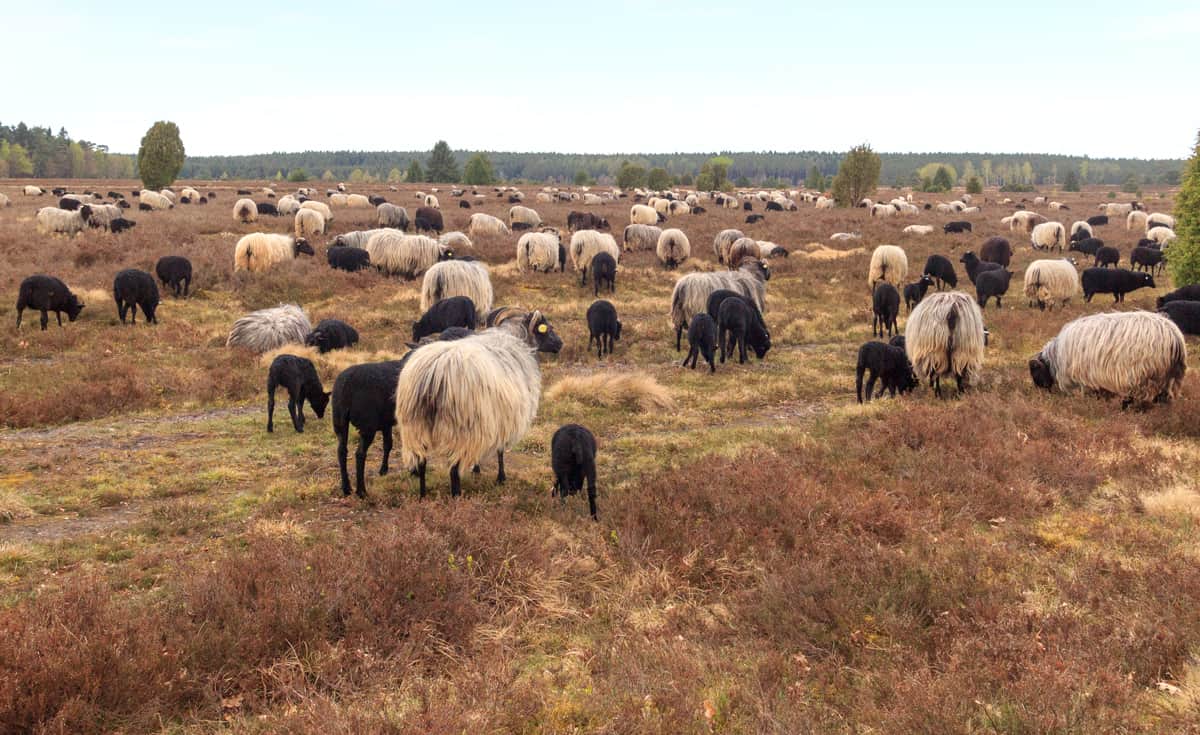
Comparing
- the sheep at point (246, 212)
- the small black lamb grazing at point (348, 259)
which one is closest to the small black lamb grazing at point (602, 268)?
the small black lamb grazing at point (348, 259)

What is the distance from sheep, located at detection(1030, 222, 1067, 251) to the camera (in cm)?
3803

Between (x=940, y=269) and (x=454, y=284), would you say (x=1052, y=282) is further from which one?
(x=454, y=284)

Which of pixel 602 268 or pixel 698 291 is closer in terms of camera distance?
pixel 698 291

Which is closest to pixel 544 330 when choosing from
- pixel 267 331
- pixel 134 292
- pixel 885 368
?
pixel 885 368

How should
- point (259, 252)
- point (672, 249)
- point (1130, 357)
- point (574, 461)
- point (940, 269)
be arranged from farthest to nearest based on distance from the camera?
point (672, 249) < point (940, 269) < point (259, 252) < point (1130, 357) < point (574, 461)

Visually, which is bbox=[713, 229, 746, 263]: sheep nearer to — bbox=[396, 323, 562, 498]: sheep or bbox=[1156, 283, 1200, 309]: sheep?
bbox=[1156, 283, 1200, 309]: sheep

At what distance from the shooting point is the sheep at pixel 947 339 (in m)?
12.7

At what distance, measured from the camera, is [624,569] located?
6.76m

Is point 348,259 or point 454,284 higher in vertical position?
point 348,259

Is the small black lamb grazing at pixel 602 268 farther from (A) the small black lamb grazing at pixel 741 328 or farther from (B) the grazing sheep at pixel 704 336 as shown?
(B) the grazing sheep at pixel 704 336

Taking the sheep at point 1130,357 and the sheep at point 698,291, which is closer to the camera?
the sheep at point 1130,357

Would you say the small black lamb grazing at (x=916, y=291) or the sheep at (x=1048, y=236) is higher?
the sheep at (x=1048, y=236)

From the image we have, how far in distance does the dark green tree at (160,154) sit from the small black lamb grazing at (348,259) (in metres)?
55.1

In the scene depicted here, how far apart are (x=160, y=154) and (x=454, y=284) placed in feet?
220
